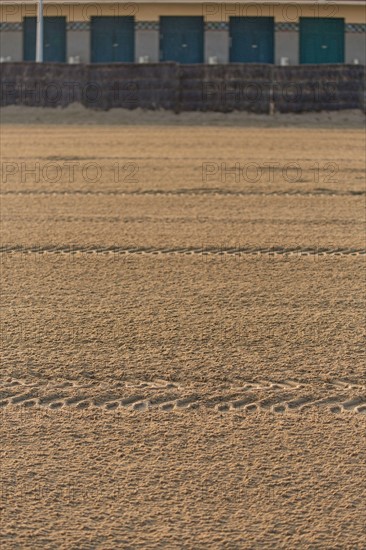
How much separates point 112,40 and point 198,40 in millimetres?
3292

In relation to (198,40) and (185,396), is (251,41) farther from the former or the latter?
(185,396)

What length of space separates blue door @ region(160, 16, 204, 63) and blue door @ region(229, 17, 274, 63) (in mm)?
1277

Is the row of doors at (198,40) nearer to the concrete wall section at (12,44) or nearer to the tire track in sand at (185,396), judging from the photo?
the concrete wall section at (12,44)

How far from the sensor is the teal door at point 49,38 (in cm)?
4138

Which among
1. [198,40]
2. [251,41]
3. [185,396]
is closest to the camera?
[185,396]

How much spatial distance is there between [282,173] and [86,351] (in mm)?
8629

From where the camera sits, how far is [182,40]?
136ft

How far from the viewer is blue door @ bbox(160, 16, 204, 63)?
41.1 meters

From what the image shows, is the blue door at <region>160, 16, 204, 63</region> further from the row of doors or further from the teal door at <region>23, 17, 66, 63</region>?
the teal door at <region>23, 17, 66, 63</region>

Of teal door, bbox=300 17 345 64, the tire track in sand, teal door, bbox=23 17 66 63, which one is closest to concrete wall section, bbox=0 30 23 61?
teal door, bbox=23 17 66 63

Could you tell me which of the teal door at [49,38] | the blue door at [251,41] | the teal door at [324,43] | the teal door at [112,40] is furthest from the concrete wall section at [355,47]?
the teal door at [49,38]

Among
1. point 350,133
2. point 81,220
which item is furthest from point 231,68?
point 81,220

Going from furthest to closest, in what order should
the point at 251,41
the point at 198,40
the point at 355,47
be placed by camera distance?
the point at 355,47
the point at 251,41
the point at 198,40

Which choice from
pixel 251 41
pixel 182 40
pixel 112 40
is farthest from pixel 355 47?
pixel 112 40
